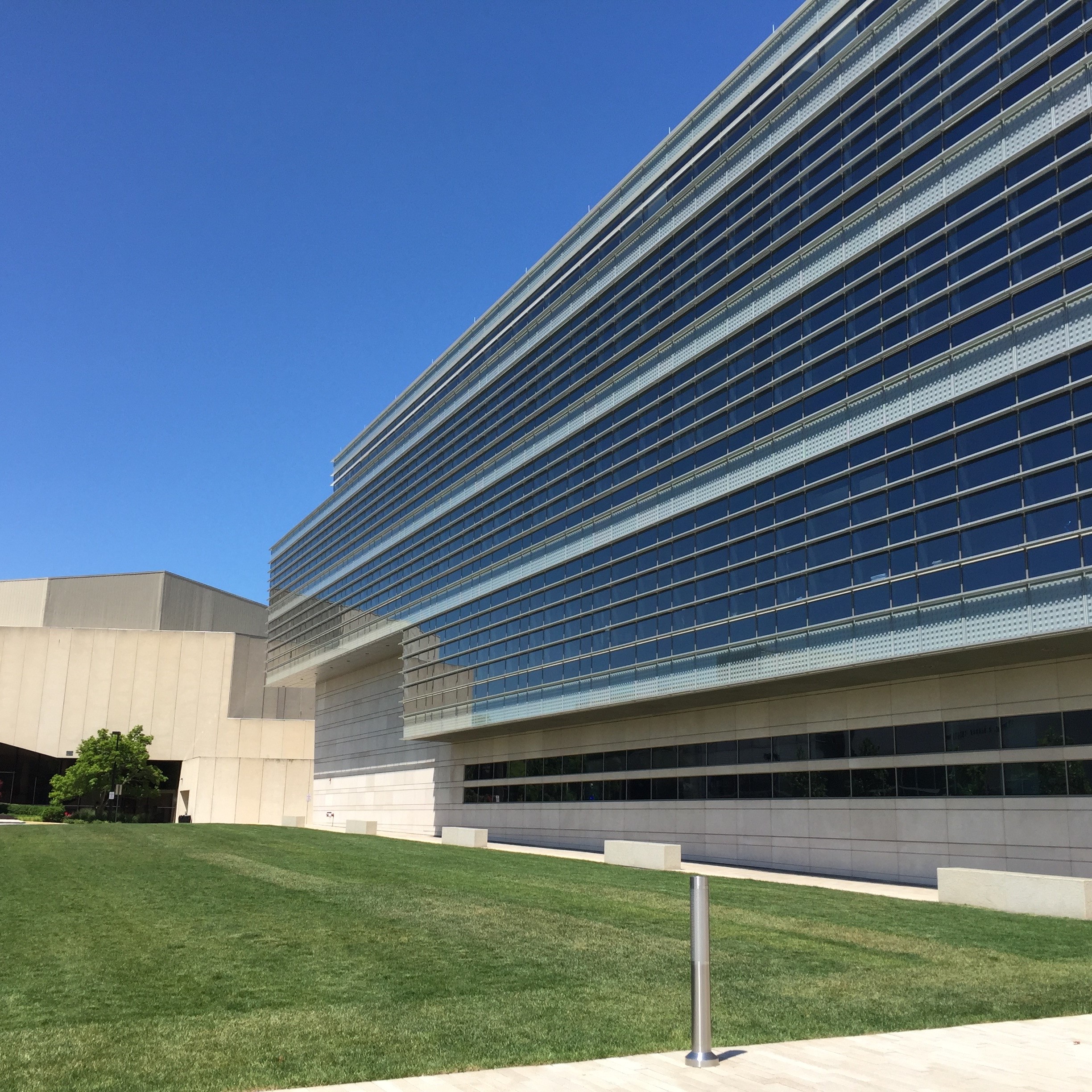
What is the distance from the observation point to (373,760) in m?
70.3

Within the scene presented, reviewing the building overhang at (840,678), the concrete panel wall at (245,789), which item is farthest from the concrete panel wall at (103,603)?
the building overhang at (840,678)

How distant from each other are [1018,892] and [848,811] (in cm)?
1170

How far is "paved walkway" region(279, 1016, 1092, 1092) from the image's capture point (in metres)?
6.95

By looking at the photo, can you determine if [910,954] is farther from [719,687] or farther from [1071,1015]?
[719,687]

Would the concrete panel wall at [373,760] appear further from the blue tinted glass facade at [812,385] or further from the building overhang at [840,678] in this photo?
the building overhang at [840,678]

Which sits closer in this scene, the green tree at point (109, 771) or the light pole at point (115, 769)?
the green tree at point (109, 771)

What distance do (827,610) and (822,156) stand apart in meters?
13.9

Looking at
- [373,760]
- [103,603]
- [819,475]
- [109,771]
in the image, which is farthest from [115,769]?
[819,475]

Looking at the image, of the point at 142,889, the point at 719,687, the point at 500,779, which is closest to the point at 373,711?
the point at 500,779

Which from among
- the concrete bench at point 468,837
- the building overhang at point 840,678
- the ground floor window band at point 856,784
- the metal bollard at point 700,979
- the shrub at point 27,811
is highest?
the building overhang at point 840,678

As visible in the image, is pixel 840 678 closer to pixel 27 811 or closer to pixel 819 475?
pixel 819 475

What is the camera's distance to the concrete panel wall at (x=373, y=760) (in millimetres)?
61062

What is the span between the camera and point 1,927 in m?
14.9

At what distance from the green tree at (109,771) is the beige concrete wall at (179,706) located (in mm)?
7735
